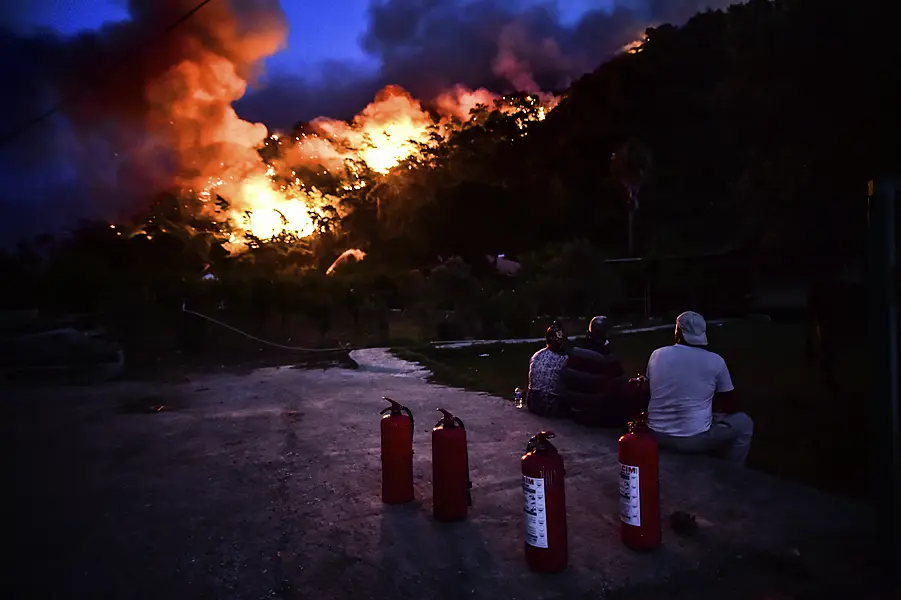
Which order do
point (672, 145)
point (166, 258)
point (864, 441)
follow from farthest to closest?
1. point (672, 145)
2. point (166, 258)
3. point (864, 441)

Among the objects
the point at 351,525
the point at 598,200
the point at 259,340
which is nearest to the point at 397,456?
the point at 351,525

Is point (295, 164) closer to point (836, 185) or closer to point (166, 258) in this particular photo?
point (166, 258)

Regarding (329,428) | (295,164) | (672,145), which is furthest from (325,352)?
(672,145)

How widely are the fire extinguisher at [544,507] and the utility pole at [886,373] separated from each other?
1.85 meters

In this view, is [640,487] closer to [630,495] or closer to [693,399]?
[630,495]

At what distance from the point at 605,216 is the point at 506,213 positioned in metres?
6.18

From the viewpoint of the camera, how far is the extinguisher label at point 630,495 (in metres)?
4.58

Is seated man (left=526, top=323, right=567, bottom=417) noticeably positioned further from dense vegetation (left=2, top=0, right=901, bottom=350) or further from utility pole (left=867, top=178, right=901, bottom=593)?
dense vegetation (left=2, top=0, right=901, bottom=350)

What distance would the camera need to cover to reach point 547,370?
28.4ft

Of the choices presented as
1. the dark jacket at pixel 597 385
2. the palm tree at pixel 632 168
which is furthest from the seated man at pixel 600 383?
the palm tree at pixel 632 168

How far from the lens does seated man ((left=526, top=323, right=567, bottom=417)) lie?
8.28 meters

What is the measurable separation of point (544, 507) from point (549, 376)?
14.5ft

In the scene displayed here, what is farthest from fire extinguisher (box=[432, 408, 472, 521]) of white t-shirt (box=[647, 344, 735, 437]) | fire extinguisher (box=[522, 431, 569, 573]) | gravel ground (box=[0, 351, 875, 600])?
white t-shirt (box=[647, 344, 735, 437])

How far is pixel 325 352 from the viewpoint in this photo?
64.1 feet
